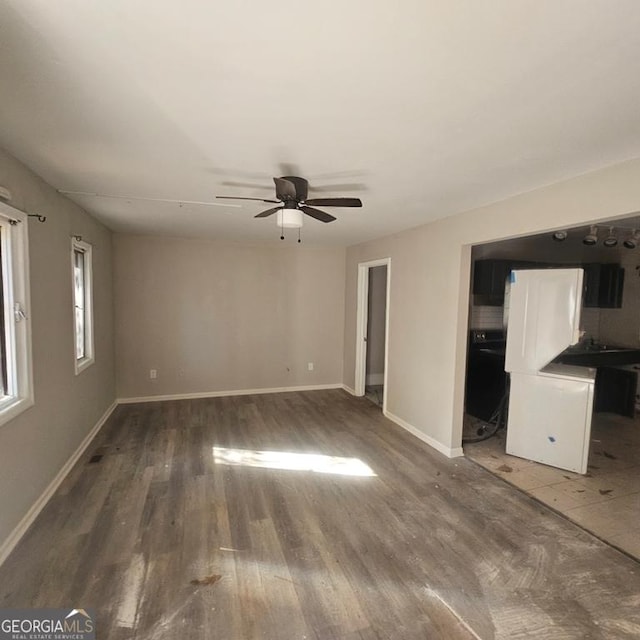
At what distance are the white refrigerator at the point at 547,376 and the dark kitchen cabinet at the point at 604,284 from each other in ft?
6.60

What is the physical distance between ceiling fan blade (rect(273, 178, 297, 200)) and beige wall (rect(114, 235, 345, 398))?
10.1 feet

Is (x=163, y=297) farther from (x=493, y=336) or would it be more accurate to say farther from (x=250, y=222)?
(x=493, y=336)

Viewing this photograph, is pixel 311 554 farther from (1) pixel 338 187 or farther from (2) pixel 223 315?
(2) pixel 223 315

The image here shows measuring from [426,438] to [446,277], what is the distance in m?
1.75

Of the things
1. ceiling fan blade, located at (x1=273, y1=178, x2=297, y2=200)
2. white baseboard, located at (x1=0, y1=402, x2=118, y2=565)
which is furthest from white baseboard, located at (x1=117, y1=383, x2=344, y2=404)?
ceiling fan blade, located at (x1=273, y1=178, x2=297, y2=200)

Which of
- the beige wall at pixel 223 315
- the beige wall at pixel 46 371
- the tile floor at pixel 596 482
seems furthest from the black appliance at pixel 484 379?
the beige wall at pixel 46 371

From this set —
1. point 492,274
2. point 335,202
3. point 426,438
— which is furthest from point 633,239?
point 335,202

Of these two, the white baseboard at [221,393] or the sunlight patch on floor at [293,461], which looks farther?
the white baseboard at [221,393]

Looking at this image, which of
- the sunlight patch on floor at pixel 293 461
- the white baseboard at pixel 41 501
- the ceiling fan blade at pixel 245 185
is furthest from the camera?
the sunlight patch on floor at pixel 293 461

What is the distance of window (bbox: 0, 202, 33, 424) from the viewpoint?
218 centimetres

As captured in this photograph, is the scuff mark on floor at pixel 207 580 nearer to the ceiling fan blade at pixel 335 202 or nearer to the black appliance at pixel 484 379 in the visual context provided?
the ceiling fan blade at pixel 335 202

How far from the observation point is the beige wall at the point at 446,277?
2.24 metres

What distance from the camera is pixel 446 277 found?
3.52 metres

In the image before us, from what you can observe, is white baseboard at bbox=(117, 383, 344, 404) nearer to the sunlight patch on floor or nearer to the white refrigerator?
the sunlight patch on floor
